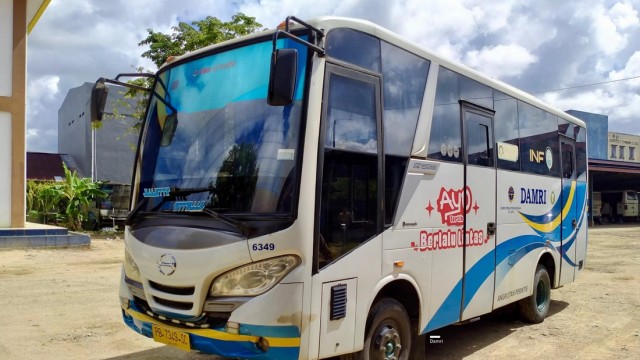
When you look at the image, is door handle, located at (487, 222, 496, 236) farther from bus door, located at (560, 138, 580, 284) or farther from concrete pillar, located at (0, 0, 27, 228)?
concrete pillar, located at (0, 0, 27, 228)

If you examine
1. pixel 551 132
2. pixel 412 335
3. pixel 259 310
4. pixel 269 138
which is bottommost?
pixel 412 335

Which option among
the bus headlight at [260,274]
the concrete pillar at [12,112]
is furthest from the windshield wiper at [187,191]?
the concrete pillar at [12,112]

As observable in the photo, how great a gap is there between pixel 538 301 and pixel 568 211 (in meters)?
1.74

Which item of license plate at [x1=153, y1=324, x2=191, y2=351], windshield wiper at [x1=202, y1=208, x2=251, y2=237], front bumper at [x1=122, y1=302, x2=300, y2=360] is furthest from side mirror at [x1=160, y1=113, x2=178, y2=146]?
front bumper at [x1=122, y1=302, x2=300, y2=360]

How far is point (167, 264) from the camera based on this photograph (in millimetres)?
4117

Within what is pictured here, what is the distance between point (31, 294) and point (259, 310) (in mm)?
7063

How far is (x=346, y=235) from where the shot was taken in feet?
13.8

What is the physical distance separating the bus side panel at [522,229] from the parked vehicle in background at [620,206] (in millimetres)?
36169

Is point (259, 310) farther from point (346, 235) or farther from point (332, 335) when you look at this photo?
point (346, 235)

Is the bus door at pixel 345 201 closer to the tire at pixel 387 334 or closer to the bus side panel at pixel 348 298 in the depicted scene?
the bus side panel at pixel 348 298

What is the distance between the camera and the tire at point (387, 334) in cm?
442

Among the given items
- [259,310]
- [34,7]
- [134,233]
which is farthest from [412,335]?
[34,7]

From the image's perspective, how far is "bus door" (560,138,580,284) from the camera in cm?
846

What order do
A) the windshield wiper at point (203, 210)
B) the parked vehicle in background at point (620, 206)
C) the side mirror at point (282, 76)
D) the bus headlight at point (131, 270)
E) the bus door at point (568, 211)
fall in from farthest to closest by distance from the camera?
the parked vehicle in background at point (620, 206) < the bus door at point (568, 211) < the bus headlight at point (131, 270) < the windshield wiper at point (203, 210) < the side mirror at point (282, 76)
